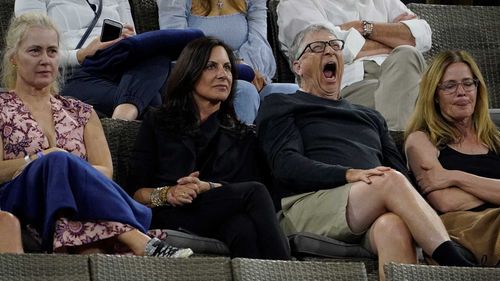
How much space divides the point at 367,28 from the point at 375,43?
82 millimetres

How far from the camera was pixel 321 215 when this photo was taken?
168 inches

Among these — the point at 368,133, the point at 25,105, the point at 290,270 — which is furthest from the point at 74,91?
→ the point at 290,270

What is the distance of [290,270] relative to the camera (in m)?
3.70

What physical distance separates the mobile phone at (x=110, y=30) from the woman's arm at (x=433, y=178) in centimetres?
121

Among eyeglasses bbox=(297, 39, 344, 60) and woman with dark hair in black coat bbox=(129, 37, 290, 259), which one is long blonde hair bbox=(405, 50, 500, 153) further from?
woman with dark hair in black coat bbox=(129, 37, 290, 259)

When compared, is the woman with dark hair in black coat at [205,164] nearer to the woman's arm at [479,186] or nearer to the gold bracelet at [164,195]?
the gold bracelet at [164,195]

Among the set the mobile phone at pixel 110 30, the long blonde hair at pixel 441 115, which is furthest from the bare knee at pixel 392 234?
the mobile phone at pixel 110 30

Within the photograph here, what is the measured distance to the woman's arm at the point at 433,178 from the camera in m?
4.53

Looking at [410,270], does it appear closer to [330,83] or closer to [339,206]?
[339,206]

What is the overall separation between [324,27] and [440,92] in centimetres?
50

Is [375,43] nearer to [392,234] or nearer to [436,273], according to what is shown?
[392,234]

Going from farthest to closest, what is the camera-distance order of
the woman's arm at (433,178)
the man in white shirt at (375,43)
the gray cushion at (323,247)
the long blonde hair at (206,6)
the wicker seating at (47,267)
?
the long blonde hair at (206,6)
the man in white shirt at (375,43)
the woman's arm at (433,178)
the gray cushion at (323,247)
the wicker seating at (47,267)

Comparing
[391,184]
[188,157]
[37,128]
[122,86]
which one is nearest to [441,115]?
[391,184]

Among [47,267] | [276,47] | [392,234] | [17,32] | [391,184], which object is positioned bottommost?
[276,47]
